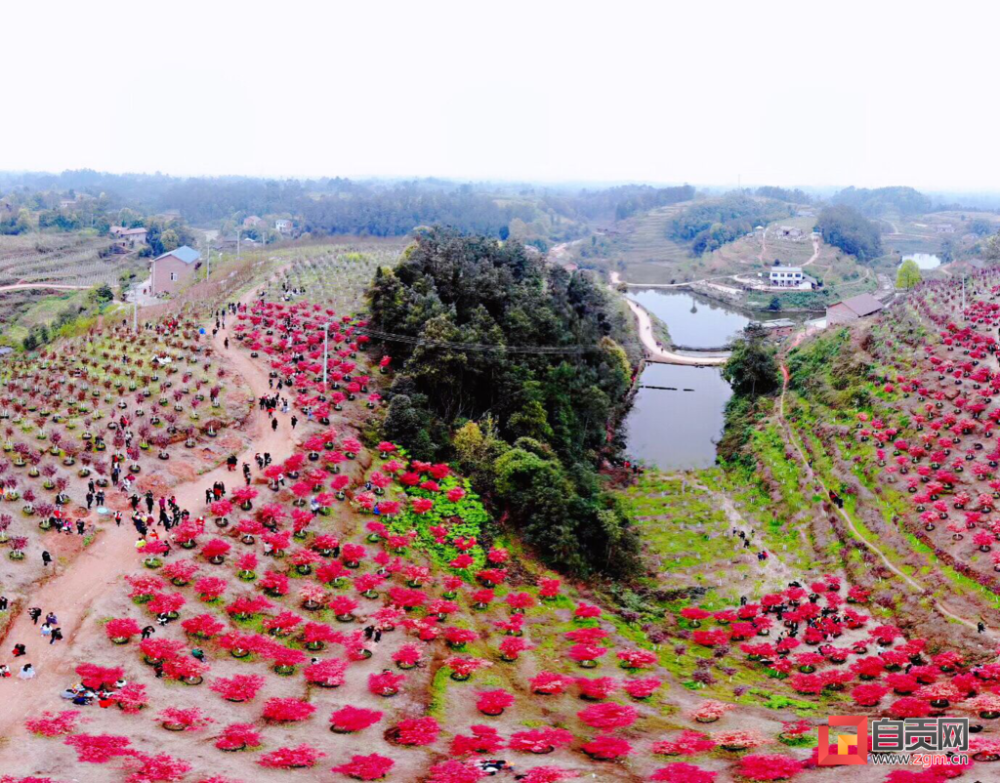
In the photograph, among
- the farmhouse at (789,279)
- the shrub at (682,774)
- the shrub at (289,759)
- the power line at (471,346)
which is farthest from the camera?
the farmhouse at (789,279)

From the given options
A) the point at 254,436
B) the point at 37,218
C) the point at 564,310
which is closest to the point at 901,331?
the point at 564,310

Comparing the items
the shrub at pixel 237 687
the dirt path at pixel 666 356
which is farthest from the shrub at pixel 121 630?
the dirt path at pixel 666 356

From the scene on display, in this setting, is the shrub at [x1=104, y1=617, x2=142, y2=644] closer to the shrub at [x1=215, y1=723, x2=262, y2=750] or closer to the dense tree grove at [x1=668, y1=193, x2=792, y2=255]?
the shrub at [x1=215, y1=723, x2=262, y2=750]

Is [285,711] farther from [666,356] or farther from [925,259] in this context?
[925,259]

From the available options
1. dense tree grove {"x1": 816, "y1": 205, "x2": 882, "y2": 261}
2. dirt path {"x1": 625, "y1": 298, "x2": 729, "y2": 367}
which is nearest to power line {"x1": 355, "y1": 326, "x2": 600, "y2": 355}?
dirt path {"x1": 625, "y1": 298, "x2": 729, "y2": 367}

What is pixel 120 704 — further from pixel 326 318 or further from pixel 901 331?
pixel 901 331

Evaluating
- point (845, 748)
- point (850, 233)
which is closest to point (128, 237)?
point (850, 233)

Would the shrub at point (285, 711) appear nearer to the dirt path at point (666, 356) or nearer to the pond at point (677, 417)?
the pond at point (677, 417)
